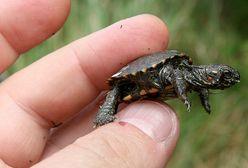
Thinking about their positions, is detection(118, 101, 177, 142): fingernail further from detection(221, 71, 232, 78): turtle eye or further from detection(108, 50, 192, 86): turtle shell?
detection(221, 71, 232, 78): turtle eye

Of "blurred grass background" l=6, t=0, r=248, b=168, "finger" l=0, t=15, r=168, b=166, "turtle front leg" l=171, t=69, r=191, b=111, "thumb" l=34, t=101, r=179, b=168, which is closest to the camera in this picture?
"thumb" l=34, t=101, r=179, b=168

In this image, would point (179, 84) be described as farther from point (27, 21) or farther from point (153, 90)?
point (27, 21)

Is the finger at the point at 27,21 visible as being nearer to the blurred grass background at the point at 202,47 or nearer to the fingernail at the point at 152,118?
the fingernail at the point at 152,118

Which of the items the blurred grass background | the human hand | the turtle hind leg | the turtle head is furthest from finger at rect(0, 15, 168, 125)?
the blurred grass background

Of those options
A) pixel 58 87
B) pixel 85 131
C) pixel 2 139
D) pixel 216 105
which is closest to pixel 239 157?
pixel 216 105

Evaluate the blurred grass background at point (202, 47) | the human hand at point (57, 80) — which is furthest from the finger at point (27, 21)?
the blurred grass background at point (202, 47)

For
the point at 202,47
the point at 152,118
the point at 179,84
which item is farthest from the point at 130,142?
the point at 202,47
